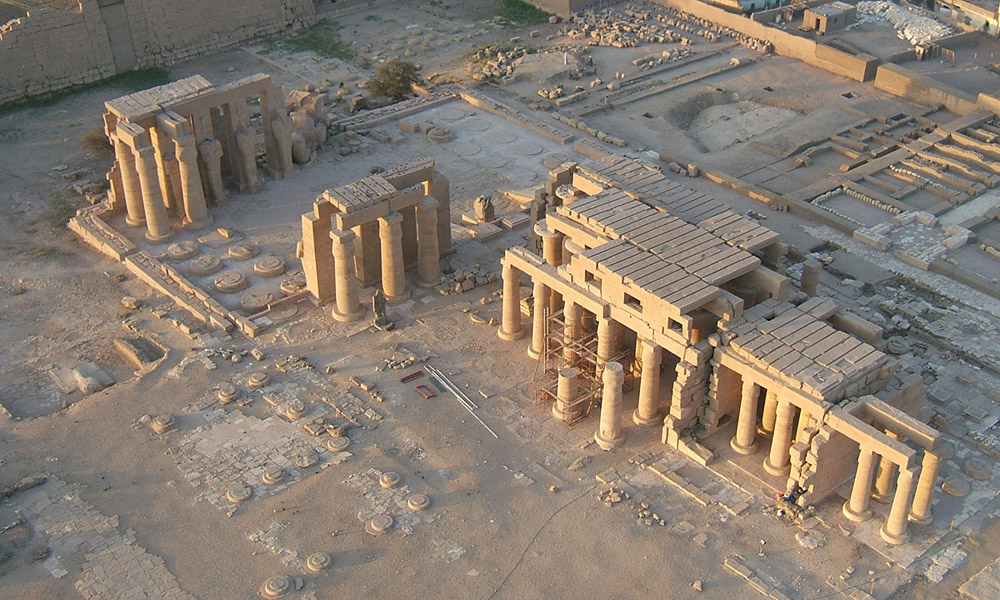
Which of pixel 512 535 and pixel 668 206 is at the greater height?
pixel 668 206

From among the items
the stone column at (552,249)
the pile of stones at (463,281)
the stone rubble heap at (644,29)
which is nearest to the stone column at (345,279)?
the pile of stones at (463,281)

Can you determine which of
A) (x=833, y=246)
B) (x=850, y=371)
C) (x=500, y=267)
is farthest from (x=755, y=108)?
(x=850, y=371)

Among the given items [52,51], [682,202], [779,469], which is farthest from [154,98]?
[779,469]

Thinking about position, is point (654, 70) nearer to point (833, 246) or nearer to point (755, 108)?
point (755, 108)

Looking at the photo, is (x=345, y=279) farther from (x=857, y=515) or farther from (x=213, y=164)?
(x=857, y=515)

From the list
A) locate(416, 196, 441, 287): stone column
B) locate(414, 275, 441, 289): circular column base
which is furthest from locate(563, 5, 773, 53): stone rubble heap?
locate(414, 275, 441, 289): circular column base

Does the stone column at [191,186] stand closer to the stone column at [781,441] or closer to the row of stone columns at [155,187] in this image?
the row of stone columns at [155,187]
